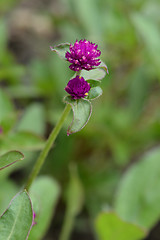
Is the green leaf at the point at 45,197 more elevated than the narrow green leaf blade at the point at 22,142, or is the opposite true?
the narrow green leaf blade at the point at 22,142

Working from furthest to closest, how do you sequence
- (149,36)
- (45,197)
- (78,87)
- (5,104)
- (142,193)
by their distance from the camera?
(149,36), (142,193), (5,104), (45,197), (78,87)

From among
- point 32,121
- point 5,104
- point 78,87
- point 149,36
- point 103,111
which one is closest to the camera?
point 78,87

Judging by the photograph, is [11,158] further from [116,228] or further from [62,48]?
[116,228]

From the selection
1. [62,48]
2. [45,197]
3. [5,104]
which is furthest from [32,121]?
[62,48]

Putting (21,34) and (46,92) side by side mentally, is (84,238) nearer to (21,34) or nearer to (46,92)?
(46,92)

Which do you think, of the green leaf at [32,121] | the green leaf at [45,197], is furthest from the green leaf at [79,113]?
the green leaf at [32,121]

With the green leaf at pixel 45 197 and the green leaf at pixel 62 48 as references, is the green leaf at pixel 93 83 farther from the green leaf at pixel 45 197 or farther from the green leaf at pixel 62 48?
the green leaf at pixel 45 197
